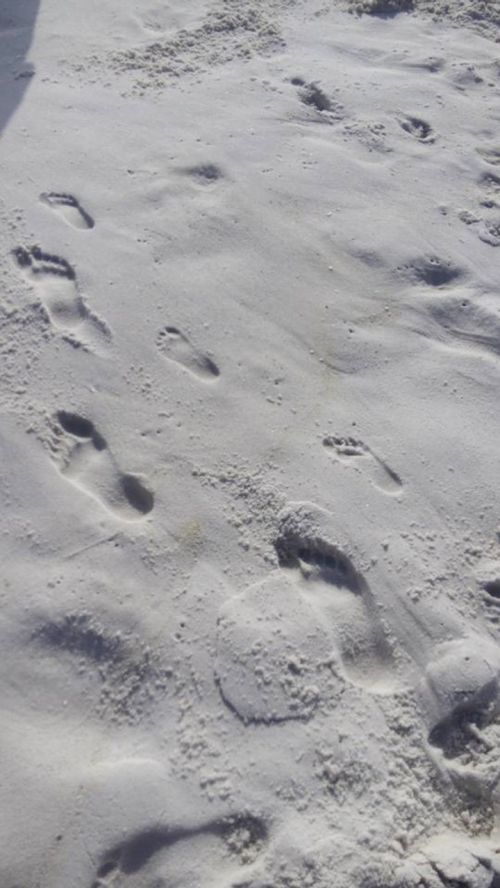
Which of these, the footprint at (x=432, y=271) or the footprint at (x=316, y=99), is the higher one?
the footprint at (x=316, y=99)

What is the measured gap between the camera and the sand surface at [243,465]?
2.08 meters

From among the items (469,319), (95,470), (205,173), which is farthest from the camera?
(205,173)

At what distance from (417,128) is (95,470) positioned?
2.31 meters

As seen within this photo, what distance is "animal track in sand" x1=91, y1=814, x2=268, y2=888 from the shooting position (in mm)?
1995

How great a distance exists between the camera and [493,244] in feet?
11.3

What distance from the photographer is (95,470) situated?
8.46 ft

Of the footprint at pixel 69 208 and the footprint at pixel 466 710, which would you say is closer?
the footprint at pixel 466 710

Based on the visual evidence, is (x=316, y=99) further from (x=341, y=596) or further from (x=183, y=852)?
(x=183, y=852)

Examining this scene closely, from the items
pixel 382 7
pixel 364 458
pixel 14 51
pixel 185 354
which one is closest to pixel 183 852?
pixel 364 458

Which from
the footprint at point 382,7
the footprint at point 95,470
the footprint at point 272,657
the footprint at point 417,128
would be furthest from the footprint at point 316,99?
the footprint at point 272,657

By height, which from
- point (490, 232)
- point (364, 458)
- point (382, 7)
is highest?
point (382, 7)

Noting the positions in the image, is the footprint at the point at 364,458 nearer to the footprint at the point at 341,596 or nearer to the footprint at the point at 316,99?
the footprint at the point at 341,596

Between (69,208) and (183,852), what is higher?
(69,208)

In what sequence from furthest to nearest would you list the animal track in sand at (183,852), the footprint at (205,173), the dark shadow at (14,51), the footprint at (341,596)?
the dark shadow at (14,51)
the footprint at (205,173)
the footprint at (341,596)
the animal track in sand at (183,852)
